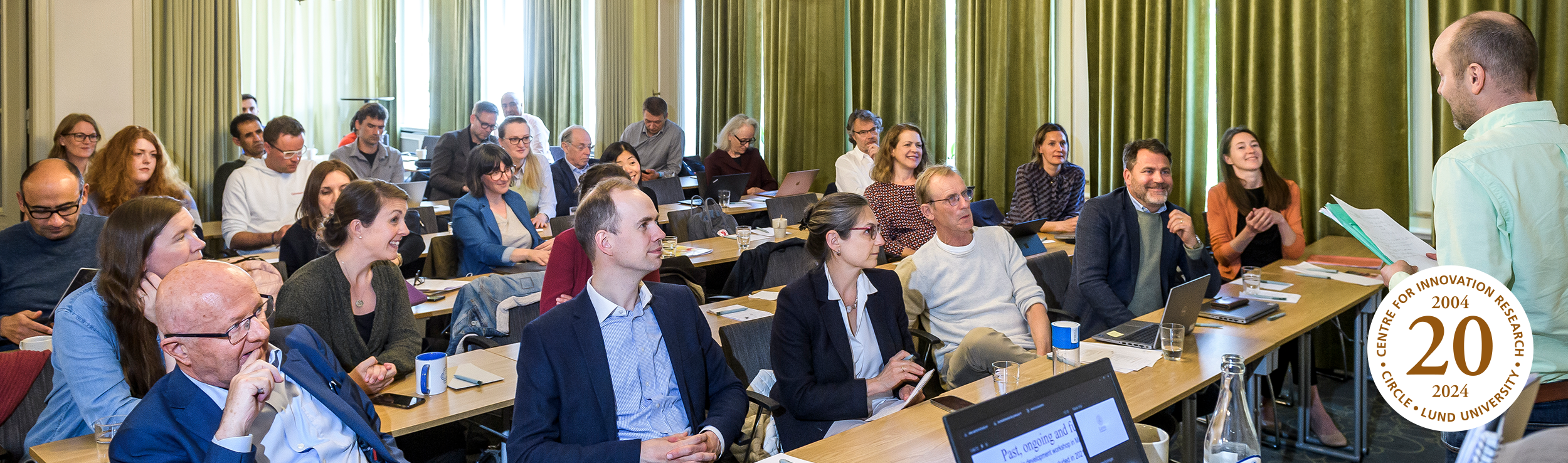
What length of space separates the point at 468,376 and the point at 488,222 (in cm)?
218

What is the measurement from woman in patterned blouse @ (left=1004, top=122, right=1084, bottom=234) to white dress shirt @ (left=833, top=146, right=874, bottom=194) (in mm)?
1329

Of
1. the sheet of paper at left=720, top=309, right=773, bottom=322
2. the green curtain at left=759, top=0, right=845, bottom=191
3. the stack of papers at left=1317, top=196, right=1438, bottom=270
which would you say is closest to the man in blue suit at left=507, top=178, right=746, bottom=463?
the sheet of paper at left=720, top=309, right=773, bottom=322

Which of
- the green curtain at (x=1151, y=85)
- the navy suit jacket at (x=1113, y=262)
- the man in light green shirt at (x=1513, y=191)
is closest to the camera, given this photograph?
the man in light green shirt at (x=1513, y=191)

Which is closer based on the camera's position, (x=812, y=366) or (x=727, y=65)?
(x=812, y=366)

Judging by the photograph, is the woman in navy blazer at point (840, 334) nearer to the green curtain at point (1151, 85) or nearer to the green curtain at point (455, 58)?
the green curtain at point (1151, 85)

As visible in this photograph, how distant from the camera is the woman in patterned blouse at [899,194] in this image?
516 centimetres

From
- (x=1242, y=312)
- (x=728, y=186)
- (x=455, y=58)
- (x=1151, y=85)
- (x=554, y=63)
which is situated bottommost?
(x=1242, y=312)

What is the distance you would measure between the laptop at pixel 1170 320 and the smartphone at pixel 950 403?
820mm

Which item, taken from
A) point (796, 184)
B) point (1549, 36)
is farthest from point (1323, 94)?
point (796, 184)

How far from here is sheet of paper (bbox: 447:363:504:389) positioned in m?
2.70

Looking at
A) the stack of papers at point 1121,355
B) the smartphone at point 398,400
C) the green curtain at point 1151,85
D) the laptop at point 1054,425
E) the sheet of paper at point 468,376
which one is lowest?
the smartphone at point 398,400

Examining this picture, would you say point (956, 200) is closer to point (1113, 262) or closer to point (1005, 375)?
point (1113, 262)

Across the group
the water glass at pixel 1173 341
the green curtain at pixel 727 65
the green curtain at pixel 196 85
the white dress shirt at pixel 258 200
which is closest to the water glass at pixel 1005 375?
the water glass at pixel 1173 341

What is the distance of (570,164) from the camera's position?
7.11m
